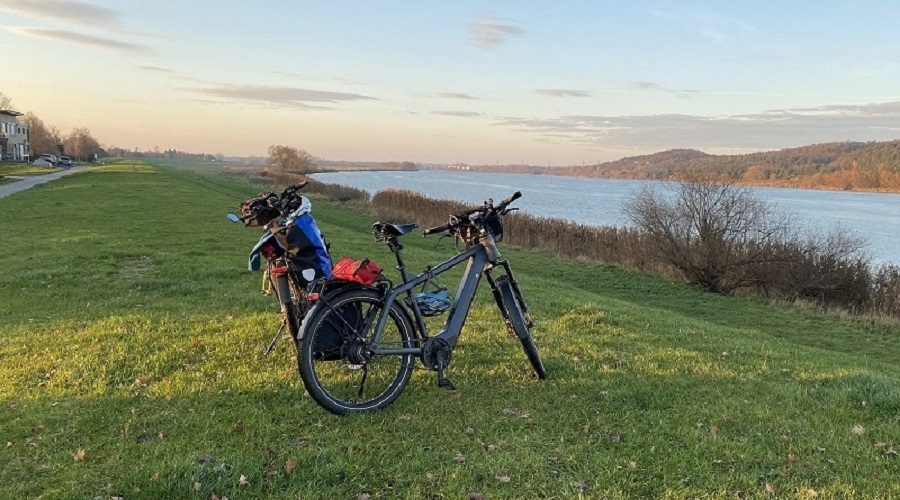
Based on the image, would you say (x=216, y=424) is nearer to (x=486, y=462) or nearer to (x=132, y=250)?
(x=486, y=462)

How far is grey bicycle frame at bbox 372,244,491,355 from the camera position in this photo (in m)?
4.44

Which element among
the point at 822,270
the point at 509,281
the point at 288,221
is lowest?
the point at 822,270

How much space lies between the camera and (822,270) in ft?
63.5

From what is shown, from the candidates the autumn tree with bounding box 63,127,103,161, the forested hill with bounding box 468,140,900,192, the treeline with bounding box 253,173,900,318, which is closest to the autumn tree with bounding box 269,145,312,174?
the autumn tree with bounding box 63,127,103,161

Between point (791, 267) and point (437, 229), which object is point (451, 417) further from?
point (791, 267)

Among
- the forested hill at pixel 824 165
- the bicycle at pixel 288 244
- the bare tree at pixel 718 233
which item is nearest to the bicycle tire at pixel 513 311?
the bicycle at pixel 288 244

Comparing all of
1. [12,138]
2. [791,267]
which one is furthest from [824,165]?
[12,138]

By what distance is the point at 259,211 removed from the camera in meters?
4.63

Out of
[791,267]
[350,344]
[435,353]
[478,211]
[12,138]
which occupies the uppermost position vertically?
[12,138]

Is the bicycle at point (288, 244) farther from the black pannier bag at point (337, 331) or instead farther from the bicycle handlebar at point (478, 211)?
the bicycle handlebar at point (478, 211)

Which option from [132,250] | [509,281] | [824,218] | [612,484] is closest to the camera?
[612,484]

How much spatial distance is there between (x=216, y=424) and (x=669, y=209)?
20.1m

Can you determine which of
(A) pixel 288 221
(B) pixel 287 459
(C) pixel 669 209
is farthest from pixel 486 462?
(C) pixel 669 209

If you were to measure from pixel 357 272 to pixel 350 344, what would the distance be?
53 cm
